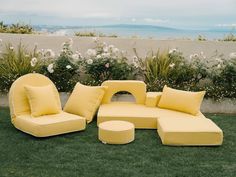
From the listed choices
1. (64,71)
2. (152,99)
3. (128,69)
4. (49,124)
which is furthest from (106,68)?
(49,124)

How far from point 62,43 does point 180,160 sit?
520cm

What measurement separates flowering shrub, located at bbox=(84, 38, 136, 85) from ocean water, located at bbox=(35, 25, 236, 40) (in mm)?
1403

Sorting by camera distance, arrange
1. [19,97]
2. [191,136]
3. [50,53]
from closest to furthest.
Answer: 1. [191,136]
2. [19,97]
3. [50,53]

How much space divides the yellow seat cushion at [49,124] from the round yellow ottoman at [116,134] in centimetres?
57

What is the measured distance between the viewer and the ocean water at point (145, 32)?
10242mm

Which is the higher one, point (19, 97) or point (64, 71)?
point (64, 71)

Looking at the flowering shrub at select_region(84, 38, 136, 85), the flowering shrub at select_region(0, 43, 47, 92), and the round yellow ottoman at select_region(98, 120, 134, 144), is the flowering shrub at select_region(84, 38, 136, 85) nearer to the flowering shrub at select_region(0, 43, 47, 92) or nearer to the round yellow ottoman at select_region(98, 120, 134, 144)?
the flowering shrub at select_region(0, 43, 47, 92)

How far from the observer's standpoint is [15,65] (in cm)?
895

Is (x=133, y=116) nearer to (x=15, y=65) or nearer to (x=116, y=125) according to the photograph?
(x=116, y=125)

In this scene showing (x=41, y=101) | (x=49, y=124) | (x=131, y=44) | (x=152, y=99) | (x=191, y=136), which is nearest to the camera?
(x=191, y=136)

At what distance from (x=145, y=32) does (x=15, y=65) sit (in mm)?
3433

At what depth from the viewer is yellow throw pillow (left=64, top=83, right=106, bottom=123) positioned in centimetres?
746

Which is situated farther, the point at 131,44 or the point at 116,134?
the point at 131,44

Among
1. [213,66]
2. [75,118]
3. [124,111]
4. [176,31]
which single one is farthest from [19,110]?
[176,31]
